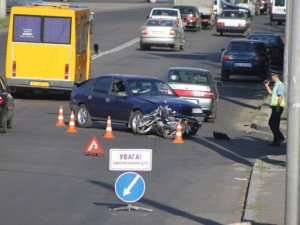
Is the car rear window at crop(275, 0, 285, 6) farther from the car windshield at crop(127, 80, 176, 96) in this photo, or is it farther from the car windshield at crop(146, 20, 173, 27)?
the car windshield at crop(127, 80, 176, 96)

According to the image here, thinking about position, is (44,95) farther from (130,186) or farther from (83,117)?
(130,186)

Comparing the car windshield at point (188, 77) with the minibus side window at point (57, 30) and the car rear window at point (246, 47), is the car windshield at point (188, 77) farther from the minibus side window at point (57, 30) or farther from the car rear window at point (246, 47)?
the car rear window at point (246, 47)

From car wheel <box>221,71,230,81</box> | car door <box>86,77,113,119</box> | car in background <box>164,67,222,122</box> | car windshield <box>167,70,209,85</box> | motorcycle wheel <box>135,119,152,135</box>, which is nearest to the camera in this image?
motorcycle wheel <box>135,119,152,135</box>

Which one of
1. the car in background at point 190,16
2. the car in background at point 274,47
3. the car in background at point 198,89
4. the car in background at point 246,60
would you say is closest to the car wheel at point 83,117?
the car in background at point 198,89

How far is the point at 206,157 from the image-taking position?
818 inches

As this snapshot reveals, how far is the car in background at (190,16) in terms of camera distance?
66.6 metres

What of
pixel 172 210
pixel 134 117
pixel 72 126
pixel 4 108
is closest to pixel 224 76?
pixel 134 117

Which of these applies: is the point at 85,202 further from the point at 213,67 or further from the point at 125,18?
the point at 125,18

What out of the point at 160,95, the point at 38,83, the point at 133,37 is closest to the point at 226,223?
the point at 160,95

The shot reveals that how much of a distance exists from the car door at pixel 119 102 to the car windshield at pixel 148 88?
0.20m

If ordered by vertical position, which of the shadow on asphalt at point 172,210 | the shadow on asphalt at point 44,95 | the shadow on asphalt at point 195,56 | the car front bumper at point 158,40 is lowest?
the shadow on asphalt at point 44,95

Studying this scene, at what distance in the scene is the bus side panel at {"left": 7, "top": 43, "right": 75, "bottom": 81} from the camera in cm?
3216

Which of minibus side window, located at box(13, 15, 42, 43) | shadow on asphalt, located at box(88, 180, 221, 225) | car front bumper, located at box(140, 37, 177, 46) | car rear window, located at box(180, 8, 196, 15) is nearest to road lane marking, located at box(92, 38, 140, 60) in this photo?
car front bumper, located at box(140, 37, 177, 46)

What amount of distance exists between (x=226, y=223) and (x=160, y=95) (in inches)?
494
